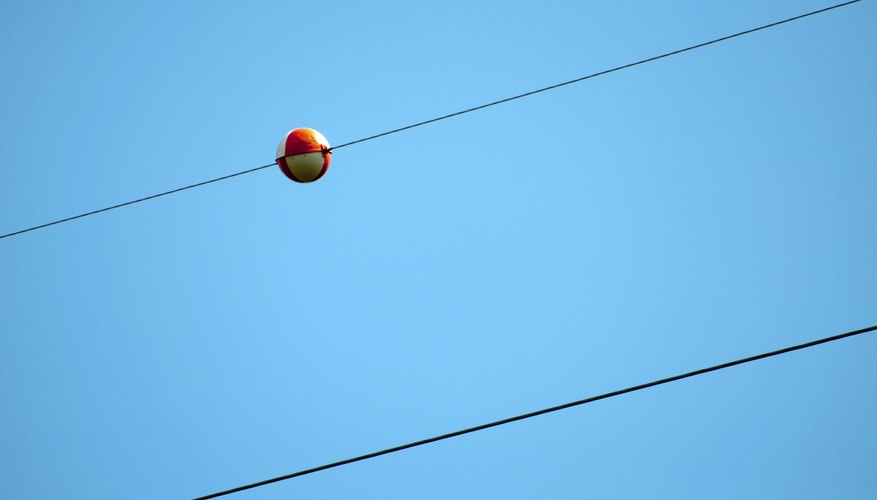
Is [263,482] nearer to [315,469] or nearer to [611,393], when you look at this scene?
[315,469]

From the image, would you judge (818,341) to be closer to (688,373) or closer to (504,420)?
(688,373)

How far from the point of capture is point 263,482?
14.3 ft

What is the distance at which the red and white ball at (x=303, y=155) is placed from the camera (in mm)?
5887

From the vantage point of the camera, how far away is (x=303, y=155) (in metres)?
5.88

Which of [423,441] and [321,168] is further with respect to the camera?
[321,168]

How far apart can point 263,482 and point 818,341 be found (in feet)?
7.78

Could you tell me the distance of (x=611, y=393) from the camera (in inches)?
158

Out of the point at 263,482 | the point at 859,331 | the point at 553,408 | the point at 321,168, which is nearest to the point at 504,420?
the point at 553,408

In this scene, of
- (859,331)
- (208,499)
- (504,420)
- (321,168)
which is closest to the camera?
(859,331)

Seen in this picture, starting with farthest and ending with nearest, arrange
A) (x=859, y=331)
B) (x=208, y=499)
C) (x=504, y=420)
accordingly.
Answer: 1. (x=208, y=499)
2. (x=504, y=420)
3. (x=859, y=331)

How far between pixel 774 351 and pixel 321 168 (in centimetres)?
304

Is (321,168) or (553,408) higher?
(321,168)

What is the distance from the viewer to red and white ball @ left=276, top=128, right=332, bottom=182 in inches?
232

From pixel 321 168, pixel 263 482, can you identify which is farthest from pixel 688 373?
pixel 321 168
